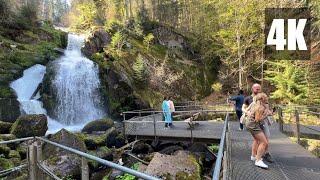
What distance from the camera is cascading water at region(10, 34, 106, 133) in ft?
90.6

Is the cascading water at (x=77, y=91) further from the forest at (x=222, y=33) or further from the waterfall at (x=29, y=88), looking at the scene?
the forest at (x=222, y=33)

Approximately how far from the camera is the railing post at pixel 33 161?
20.0 feet

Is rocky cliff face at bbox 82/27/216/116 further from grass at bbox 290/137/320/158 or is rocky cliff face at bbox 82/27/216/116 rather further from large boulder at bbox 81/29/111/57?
grass at bbox 290/137/320/158

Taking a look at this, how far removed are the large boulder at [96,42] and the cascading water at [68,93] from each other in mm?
5643

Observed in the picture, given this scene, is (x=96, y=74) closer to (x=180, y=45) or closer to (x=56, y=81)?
(x=56, y=81)

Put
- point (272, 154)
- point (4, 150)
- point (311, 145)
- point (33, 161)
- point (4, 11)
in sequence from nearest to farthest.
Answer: point (33, 161)
point (272, 154)
point (4, 150)
point (311, 145)
point (4, 11)

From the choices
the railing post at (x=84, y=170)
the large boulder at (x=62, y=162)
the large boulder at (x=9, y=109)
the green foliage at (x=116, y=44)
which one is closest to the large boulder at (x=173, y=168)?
the large boulder at (x=62, y=162)

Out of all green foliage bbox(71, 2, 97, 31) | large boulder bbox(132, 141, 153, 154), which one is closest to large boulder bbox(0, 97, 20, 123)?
large boulder bbox(132, 141, 153, 154)

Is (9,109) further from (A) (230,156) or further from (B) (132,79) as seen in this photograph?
(A) (230,156)

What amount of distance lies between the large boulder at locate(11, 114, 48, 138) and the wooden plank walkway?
35.7 ft

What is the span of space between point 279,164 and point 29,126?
1382cm

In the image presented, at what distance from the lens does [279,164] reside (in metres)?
9.48

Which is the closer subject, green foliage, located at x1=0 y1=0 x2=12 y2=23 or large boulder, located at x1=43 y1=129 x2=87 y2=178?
large boulder, located at x1=43 y1=129 x2=87 y2=178

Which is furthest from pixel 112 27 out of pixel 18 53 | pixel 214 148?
pixel 214 148
